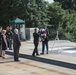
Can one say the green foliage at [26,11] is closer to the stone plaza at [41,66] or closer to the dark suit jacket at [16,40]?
the stone plaza at [41,66]

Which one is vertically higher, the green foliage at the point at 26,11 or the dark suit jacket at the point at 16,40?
the green foliage at the point at 26,11

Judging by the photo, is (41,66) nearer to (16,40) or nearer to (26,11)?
(16,40)

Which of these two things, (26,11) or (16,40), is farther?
(26,11)

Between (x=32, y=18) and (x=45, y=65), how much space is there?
759 inches

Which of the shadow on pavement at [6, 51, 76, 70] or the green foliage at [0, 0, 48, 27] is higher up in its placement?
the green foliage at [0, 0, 48, 27]

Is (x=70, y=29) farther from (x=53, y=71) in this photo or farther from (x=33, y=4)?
(x=53, y=71)

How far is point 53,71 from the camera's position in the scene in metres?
13.0

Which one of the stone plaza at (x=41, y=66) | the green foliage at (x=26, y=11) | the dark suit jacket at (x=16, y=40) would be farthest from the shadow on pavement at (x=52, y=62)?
the green foliage at (x=26, y=11)

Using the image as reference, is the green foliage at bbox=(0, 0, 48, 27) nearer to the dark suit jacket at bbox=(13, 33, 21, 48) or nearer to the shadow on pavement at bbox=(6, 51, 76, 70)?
the shadow on pavement at bbox=(6, 51, 76, 70)

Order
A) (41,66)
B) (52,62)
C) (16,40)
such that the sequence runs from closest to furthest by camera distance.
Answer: (41,66)
(52,62)
(16,40)

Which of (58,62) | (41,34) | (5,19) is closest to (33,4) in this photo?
(5,19)

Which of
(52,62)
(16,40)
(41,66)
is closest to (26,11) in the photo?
(16,40)

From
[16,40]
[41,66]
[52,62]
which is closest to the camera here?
[41,66]

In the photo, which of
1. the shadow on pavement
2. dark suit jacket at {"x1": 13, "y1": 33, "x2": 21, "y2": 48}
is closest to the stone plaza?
the shadow on pavement
